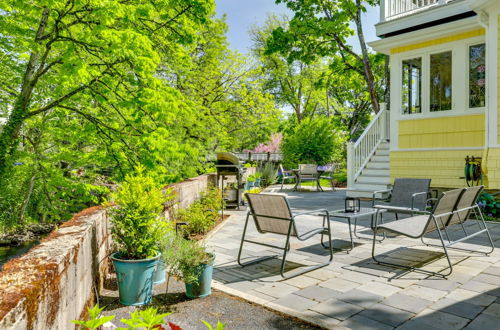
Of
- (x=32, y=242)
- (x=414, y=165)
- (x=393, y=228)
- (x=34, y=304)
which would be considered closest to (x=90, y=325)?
(x=34, y=304)

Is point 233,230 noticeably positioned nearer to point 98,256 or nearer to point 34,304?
point 98,256

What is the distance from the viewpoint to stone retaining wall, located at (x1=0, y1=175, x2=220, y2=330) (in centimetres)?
168

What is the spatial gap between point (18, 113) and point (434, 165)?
9.59m

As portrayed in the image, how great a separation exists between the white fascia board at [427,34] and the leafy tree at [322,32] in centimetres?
296

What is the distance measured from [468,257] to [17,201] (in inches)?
376

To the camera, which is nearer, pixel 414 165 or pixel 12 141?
pixel 12 141

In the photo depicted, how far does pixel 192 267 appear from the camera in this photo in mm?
3406

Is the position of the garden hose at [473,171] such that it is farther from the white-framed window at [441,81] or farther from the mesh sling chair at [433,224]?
the mesh sling chair at [433,224]

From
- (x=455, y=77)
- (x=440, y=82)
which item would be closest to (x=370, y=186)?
(x=440, y=82)

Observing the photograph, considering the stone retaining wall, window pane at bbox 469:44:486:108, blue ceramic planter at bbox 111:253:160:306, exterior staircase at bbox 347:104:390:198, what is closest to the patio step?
exterior staircase at bbox 347:104:390:198

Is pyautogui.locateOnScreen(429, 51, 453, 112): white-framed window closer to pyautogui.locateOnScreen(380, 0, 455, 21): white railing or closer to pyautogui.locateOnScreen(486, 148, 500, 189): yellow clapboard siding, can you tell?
pyautogui.locateOnScreen(380, 0, 455, 21): white railing

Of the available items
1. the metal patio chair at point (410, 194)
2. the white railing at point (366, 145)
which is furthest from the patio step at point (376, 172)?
the metal patio chair at point (410, 194)

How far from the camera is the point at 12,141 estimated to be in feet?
26.8

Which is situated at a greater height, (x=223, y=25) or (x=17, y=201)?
(x=223, y=25)
